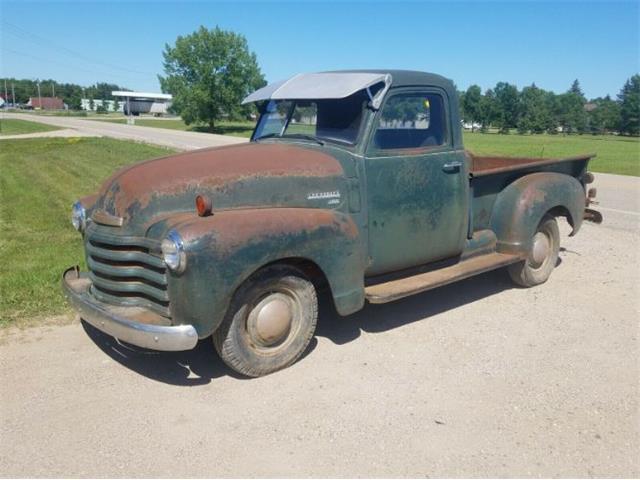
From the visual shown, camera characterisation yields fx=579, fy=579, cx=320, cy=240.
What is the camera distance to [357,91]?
4336 millimetres

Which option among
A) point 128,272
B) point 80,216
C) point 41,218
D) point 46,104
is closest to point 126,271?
point 128,272

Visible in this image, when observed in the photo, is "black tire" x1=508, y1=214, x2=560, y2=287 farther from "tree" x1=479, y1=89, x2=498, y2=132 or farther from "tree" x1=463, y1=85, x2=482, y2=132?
"tree" x1=479, y1=89, x2=498, y2=132

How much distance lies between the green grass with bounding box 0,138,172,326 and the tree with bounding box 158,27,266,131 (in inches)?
1238

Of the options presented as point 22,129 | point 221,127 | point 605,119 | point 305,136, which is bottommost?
point 305,136

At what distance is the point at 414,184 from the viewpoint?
4.62 meters

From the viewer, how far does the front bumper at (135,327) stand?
339 cm

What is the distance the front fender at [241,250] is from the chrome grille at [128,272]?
0.16m

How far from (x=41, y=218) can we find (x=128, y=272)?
600cm

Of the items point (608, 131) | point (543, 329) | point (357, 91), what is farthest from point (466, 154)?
point (608, 131)

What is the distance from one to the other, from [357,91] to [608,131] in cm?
8977

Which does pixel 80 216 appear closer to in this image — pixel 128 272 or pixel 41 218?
pixel 128 272

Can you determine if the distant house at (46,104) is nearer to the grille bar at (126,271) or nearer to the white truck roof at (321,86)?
the white truck roof at (321,86)

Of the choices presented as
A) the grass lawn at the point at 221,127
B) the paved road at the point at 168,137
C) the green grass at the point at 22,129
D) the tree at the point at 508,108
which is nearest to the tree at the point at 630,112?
the tree at the point at 508,108

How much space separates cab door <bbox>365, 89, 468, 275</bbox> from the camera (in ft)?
14.6
